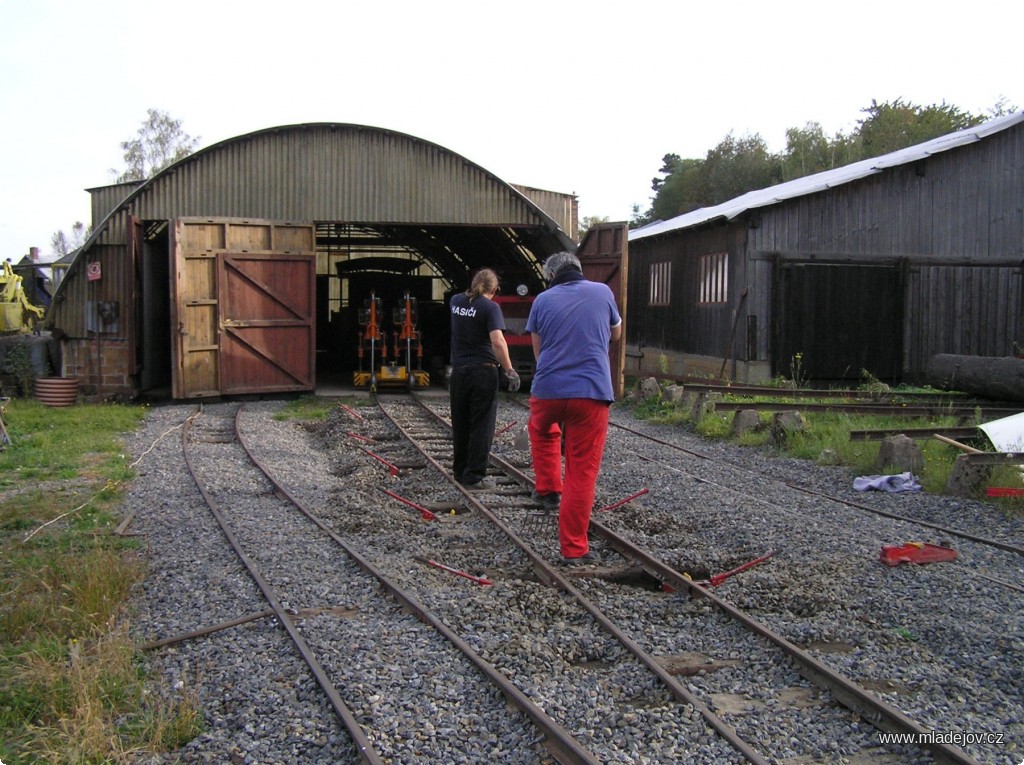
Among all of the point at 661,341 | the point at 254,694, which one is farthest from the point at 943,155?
the point at 254,694

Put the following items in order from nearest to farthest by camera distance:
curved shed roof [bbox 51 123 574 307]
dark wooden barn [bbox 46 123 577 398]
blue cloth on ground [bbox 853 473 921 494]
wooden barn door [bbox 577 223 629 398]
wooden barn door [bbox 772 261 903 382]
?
blue cloth on ground [bbox 853 473 921 494], dark wooden barn [bbox 46 123 577 398], wooden barn door [bbox 577 223 629 398], curved shed roof [bbox 51 123 574 307], wooden barn door [bbox 772 261 903 382]

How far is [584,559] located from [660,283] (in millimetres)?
18111

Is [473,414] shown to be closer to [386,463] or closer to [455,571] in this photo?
[386,463]

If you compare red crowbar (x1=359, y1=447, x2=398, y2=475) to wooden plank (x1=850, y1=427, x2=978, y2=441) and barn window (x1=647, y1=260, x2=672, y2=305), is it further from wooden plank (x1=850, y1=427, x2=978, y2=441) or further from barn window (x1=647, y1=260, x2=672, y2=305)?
barn window (x1=647, y1=260, x2=672, y2=305)

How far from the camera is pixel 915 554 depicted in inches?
254

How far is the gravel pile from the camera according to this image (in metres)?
3.98

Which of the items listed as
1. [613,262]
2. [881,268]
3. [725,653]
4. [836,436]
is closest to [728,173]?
[881,268]

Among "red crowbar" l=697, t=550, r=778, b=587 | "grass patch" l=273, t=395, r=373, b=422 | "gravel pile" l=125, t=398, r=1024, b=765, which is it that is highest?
"grass patch" l=273, t=395, r=373, b=422

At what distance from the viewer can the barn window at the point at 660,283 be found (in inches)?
915

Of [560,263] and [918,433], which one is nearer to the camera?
[560,263]

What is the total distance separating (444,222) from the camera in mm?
18031

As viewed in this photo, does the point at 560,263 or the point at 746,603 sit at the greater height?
the point at 560,263

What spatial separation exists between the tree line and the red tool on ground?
4218 cm

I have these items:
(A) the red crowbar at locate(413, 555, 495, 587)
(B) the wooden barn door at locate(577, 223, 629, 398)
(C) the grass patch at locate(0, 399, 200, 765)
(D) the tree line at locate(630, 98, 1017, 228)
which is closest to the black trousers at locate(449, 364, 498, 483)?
(A) the red crowbar at locate(413, 555, 495, 587)
